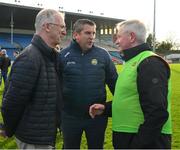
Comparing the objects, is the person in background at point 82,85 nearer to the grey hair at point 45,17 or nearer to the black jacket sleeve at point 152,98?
the grey hair at point 45,17

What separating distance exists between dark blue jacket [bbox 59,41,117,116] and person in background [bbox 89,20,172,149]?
1.13 m

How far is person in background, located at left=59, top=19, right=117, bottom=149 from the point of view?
4.80 metres

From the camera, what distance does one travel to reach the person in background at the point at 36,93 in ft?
11.4

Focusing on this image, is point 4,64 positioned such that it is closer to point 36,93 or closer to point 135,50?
point 36,93

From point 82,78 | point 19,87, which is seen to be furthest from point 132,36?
point 82,78

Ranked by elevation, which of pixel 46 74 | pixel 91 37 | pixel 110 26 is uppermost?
pixel 110 26

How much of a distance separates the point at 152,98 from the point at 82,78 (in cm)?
167

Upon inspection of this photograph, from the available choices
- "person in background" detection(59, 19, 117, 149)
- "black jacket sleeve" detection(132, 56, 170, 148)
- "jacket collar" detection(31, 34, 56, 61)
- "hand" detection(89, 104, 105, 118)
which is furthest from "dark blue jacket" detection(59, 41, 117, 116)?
"black jacket sleeve" detection(132, 56, 170, 148)

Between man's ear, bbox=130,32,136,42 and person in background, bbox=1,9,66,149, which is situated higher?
man's ear, bbox=130,32,136,42

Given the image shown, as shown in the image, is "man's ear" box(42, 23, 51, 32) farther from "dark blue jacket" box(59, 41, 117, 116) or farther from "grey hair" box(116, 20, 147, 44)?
"dark blue jacket" box(59, 41, 117, 116)

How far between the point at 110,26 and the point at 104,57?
76.8 metres

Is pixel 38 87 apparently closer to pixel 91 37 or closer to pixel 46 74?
pixel 46 74

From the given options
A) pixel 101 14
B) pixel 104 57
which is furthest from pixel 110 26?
pixel 104 57

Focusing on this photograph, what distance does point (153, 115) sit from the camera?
3.22 metres
